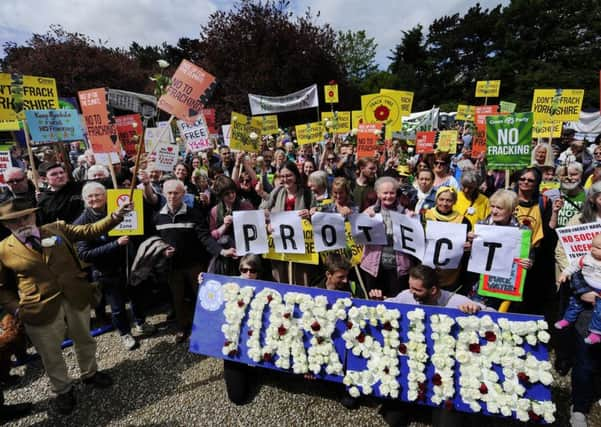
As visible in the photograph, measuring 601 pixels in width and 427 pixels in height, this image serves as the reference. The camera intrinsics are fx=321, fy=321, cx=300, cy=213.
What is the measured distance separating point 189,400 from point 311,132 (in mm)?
7163

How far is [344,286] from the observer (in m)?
3.56

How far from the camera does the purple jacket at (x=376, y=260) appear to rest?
12.5 feet

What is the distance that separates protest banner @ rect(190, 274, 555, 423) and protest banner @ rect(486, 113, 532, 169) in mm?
2309

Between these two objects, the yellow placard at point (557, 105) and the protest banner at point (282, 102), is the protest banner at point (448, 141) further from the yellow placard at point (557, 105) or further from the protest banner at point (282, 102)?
the protest banner at point (282, 102)

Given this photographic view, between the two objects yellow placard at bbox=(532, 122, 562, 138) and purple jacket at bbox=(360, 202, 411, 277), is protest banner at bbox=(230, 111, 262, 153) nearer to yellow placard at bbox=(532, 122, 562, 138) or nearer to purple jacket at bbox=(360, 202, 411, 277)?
purple jacket at bbox=(360, 202, 411, 277)

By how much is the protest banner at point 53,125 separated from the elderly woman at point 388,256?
223 inches

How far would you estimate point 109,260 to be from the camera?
449 centimetres

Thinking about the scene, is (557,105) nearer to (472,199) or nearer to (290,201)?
(472,199)

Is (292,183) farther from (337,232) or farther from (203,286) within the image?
(203,286)

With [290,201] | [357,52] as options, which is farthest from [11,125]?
[357,52]

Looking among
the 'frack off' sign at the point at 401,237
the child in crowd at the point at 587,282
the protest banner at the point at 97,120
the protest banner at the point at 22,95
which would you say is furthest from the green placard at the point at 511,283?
the protest banner at the point at 22,95

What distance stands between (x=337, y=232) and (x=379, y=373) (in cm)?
150

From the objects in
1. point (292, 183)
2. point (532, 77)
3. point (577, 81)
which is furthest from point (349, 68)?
point (292, 183)

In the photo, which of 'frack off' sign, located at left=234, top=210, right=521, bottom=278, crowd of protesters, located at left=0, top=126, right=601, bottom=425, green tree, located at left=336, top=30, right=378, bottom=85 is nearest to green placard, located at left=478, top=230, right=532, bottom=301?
crowd of protesters, located at left=0, top=126, right=601, bottom=425
